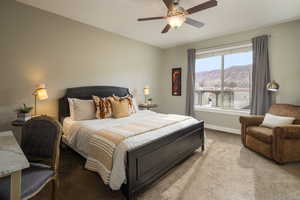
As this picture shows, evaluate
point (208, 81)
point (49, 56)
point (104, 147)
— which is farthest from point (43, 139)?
point (208, 81)

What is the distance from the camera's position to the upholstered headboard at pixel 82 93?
3.26 m

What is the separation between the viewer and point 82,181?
2158mm

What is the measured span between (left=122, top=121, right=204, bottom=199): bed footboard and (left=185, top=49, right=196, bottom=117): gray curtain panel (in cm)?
227

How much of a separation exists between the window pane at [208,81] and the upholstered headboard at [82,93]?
105 inches

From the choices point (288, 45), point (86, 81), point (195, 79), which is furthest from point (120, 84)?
point (288, 45)

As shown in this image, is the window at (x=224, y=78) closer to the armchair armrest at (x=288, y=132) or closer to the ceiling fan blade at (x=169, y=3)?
the armchair armrest at (x=288, y=132)

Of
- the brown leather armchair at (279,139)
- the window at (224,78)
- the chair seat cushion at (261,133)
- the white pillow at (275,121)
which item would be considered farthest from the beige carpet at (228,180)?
the window at (224,78)

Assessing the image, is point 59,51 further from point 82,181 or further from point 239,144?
point 239,144

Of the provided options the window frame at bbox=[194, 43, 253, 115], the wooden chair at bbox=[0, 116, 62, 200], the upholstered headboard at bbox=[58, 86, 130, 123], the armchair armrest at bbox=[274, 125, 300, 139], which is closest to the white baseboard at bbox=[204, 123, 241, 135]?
the window frame at bbox=[194, 43, 253, 115]

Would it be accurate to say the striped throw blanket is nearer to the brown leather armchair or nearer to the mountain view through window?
the brown leather armchair

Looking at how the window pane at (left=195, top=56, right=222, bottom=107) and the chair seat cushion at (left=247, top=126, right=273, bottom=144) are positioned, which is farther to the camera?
the window pane at (left=195, top=56, right=222, bottom=107)

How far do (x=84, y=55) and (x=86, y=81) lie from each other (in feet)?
1.99

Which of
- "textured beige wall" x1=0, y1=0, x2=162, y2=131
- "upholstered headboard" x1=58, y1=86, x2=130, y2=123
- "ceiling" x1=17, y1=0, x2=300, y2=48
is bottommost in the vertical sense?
"upholstered headboard" x1=58, y1=86, x2=130, y2=123

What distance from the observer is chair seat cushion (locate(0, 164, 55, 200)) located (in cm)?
118
